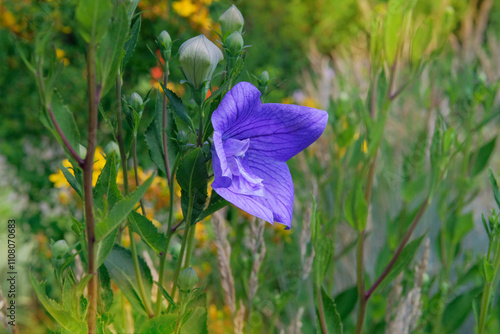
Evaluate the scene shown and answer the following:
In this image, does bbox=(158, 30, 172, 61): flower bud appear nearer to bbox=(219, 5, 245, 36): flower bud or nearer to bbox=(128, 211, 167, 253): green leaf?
bbox=(219, 5, 245, 36): flower bud

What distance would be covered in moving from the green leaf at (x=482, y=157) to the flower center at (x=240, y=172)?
0.84m

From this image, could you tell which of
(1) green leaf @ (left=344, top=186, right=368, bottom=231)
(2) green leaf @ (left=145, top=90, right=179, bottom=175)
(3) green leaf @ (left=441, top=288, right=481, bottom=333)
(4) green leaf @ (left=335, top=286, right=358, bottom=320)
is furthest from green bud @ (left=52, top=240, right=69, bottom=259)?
(3) green leaf @ (left=441, top=288, right=481, bottom=333)

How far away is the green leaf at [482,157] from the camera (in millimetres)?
1126

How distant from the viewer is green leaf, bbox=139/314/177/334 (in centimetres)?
46

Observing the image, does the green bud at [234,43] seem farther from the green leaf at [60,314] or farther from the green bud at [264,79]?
the green leaf at [60,314]

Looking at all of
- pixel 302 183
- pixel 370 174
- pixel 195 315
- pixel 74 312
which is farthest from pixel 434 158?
pixel 302 183

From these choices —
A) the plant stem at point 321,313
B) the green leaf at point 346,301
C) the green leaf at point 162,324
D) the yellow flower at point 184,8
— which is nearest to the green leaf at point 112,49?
the green leaf at point 162,324

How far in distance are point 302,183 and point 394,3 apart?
3.55 feet

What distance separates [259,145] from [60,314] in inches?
10.7

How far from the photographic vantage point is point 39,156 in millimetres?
2027

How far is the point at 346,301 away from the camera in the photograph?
39.6 inches

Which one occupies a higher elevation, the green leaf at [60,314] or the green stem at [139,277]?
the green leaf at [60,314]

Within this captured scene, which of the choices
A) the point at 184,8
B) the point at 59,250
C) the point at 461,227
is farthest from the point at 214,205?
the point at 184,8

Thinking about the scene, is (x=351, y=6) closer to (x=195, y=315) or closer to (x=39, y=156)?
(x=39, y=156)
